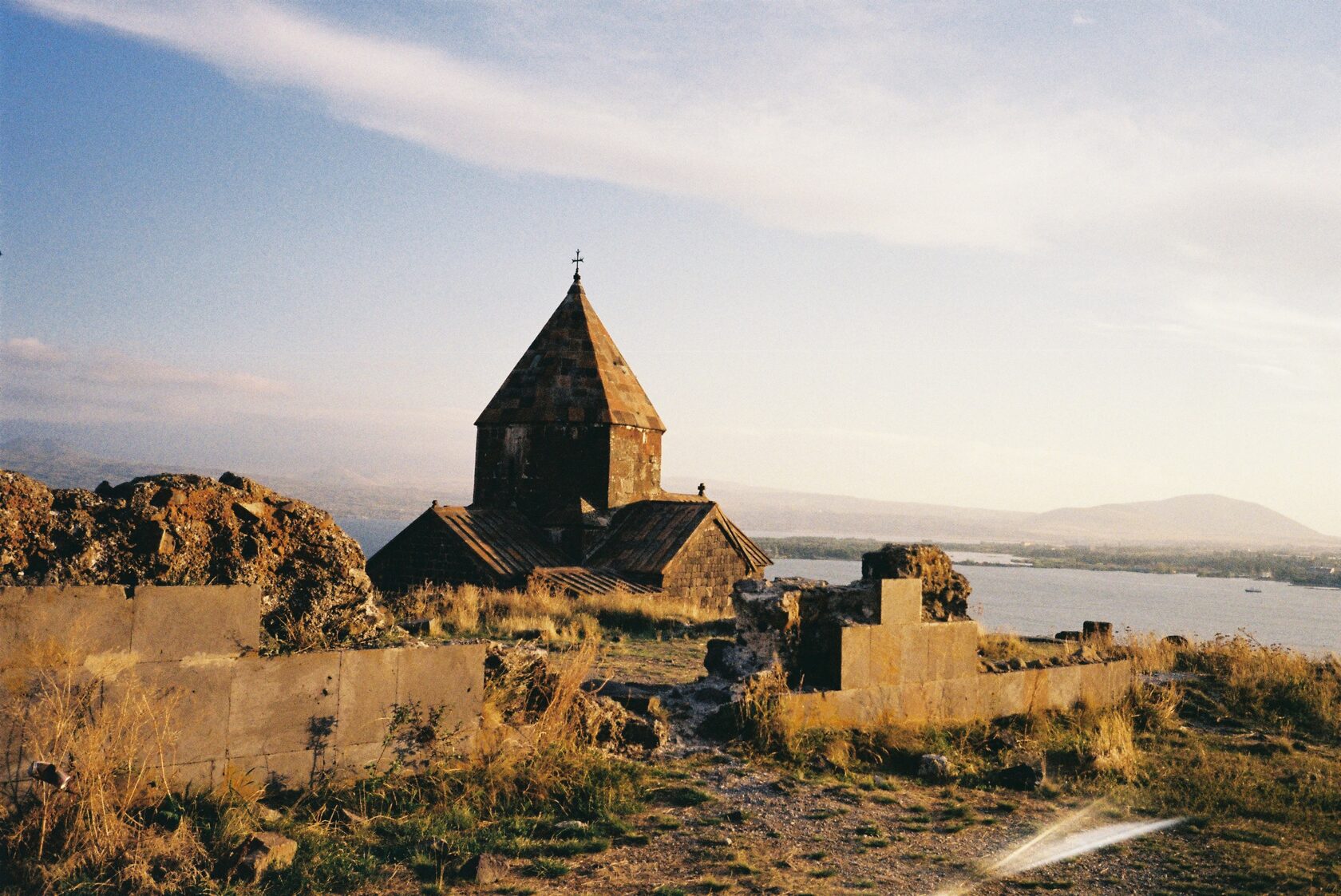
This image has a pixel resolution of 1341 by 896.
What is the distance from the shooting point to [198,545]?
580 centimetres

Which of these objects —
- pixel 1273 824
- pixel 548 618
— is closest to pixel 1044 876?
pixel 1273 824

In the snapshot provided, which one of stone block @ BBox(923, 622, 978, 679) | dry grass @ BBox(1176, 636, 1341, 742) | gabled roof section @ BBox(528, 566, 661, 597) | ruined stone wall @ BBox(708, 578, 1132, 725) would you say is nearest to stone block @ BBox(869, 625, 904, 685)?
ruined stone wall @ BBox(708, 578, 1132, 725)

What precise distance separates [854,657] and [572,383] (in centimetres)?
1416

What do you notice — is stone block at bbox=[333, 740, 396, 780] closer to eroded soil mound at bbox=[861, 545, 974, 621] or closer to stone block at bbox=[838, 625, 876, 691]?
stone block at bbox=[838, 625, 876, 691]

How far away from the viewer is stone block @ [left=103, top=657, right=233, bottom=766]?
5086 mm

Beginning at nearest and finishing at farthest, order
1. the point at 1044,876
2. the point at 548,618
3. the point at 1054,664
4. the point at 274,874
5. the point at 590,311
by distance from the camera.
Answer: the point at 274,874, the point at 1044,876, the point at 1054,664, the point at 548,618, the point at 590,311

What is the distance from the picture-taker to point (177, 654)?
5277 mm

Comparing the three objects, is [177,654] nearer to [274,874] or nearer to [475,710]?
[274,874]

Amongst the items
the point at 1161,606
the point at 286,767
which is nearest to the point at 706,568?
the point at 286,767

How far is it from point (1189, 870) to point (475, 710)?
443 cm

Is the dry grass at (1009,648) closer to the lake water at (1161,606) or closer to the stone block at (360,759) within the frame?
A: the lake water at (1161,606)

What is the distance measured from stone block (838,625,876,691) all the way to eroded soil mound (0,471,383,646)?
3.85 metres

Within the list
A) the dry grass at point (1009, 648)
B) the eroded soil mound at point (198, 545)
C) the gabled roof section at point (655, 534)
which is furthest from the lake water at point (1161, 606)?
the eroded soil mound at point (198, 545)

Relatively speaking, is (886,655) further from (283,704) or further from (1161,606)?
(1161,606)
